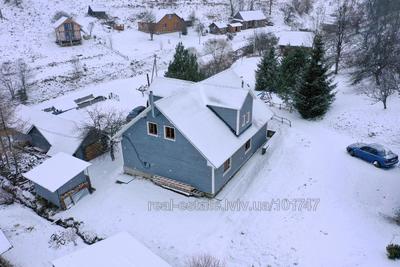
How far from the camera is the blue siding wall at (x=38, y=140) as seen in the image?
28272mm

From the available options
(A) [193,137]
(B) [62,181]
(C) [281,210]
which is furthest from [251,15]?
(B) [62,181]

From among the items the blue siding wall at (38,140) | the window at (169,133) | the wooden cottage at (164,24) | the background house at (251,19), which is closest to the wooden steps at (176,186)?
the window at (169,133)

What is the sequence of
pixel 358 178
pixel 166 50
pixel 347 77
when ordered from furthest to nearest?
pixel 166 50 < pixel 347 77 < pixel 358 178

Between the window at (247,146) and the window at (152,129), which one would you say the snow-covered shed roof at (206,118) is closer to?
the window at (247,146)

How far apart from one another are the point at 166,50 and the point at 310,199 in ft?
151

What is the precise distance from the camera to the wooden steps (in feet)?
70.1

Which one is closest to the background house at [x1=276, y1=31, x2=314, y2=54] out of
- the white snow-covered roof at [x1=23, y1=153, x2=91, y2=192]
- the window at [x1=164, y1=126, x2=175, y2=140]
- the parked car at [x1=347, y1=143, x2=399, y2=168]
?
the parked car at [x1=347, y1=143, x2=399, y2=168]

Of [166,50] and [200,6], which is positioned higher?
[200,6]

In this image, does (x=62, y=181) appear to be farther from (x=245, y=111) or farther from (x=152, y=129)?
(x=245, y=111)

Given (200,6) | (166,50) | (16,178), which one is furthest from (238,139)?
(200,6)

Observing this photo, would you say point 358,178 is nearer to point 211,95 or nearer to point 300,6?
point 211,95

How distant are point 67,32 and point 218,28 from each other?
3192 cm

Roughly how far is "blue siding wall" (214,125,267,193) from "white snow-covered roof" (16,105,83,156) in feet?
40.0

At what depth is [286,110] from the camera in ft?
113
